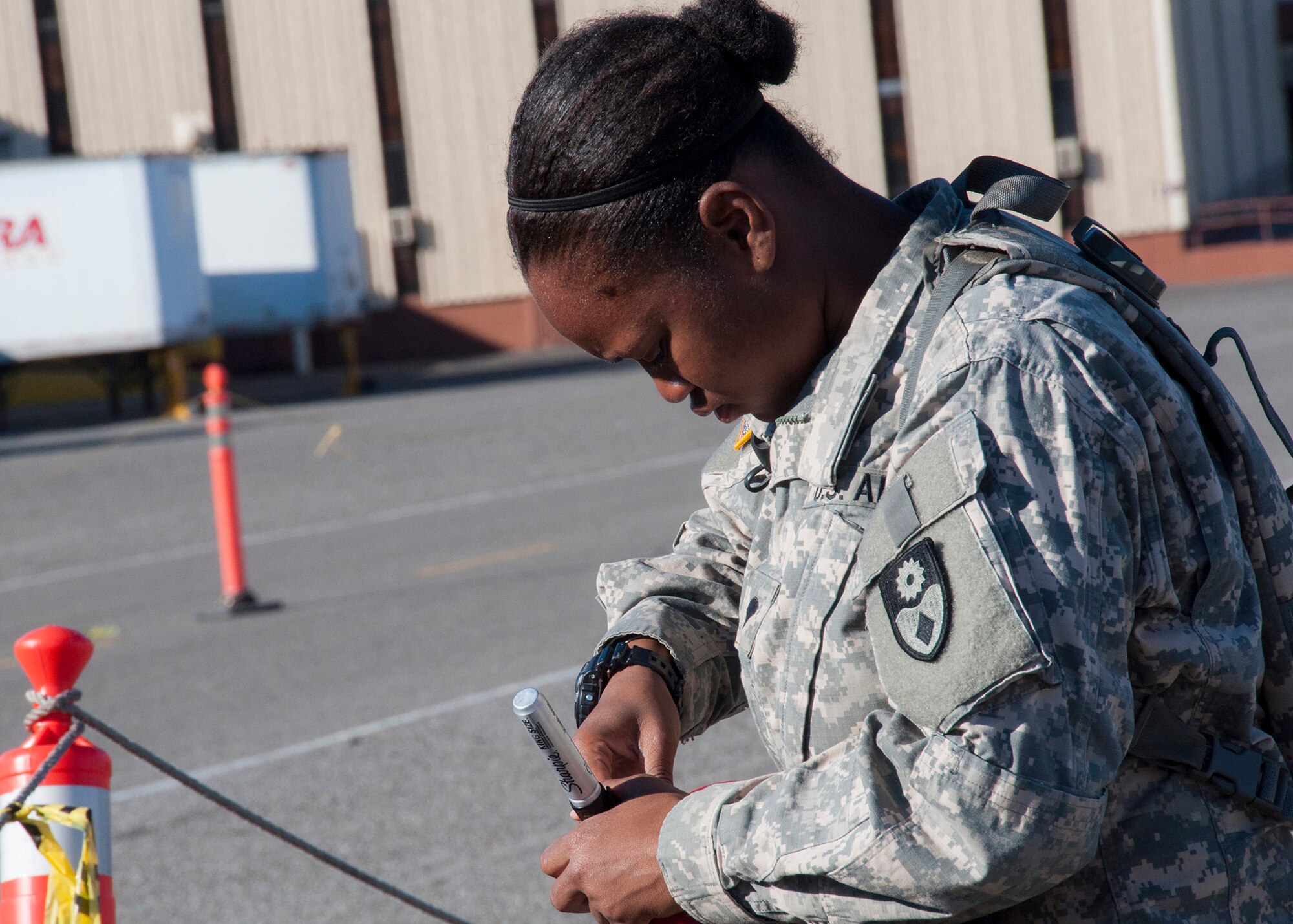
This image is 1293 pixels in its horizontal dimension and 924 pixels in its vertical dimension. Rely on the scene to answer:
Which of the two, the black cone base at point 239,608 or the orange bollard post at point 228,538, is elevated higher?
the orange bollard post at point 228,538

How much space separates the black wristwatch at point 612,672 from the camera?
1.83 metres

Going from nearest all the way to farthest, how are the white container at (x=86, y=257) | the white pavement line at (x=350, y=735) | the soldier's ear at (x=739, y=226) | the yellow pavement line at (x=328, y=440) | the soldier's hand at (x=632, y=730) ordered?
1. the soldier's ear at (x=739, y=226)
2. the soldier's hand at (x=632, y=730)
3. the white pavement line at (x=350, y=735)
4. the yellow pavement line at (x=328, y=440)
5. the white container at (x=86, y=257)

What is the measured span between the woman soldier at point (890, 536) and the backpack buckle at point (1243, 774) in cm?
2

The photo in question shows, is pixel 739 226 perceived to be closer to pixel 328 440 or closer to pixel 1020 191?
pixel 1020 191

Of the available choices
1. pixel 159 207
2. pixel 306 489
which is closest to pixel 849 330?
pixel 306 489

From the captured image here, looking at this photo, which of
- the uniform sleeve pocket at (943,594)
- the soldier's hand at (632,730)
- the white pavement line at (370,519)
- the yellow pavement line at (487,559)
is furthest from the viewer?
the white pavement line at (370,519)

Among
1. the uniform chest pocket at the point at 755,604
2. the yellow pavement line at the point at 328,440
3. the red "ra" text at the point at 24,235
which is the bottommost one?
the yellow pavement line at the point at 328,440

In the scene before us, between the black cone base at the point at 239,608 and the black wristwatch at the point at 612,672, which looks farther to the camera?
the black cone base at the point at 239,608

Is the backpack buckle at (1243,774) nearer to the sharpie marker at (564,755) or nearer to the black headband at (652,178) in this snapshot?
the sharpie marker at (564,755)

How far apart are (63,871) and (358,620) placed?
549cm

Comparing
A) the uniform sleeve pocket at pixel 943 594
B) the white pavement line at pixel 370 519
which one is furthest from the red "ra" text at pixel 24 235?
the uniform sleeve pocket at pixel 943 594

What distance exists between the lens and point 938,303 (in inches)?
54.2

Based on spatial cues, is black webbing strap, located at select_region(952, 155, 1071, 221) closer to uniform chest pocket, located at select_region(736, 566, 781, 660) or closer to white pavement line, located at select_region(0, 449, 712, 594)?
uniform chest pocket, located at select_region(736, 566, 781, 660)

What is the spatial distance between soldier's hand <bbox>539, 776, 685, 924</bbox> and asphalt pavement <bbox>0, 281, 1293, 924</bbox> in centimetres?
250
